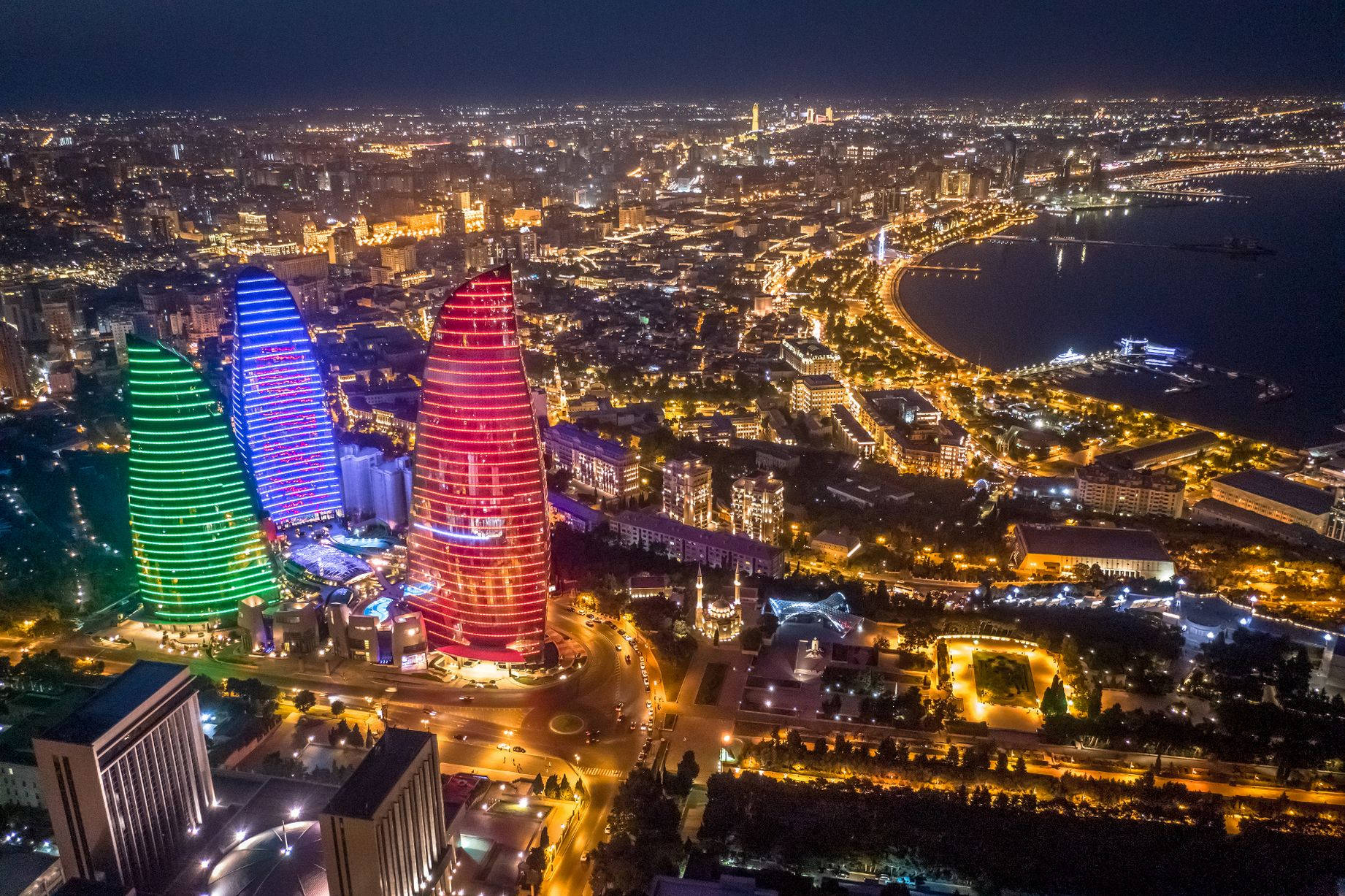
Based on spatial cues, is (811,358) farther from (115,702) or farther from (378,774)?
(115,702)

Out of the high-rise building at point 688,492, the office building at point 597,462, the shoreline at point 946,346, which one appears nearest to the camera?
the high-rise building at point 688,492

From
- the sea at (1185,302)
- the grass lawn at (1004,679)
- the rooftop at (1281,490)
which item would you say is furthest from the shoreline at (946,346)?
the grass lawn at (1004,679)

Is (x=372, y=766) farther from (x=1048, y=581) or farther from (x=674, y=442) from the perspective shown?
(x=674, y=442)

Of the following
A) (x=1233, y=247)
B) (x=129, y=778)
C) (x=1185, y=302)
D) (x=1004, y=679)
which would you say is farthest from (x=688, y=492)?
(x=1233, y=247)

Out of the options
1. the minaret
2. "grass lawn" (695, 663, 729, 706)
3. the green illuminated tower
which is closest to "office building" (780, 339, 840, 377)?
the minaret

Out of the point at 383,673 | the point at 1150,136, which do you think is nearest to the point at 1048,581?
the point at 383,673

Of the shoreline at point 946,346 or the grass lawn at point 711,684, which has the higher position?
the shoreline at point 946,346

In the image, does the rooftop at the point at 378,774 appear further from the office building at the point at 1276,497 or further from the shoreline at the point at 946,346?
the shoreline at the point at 946,346
